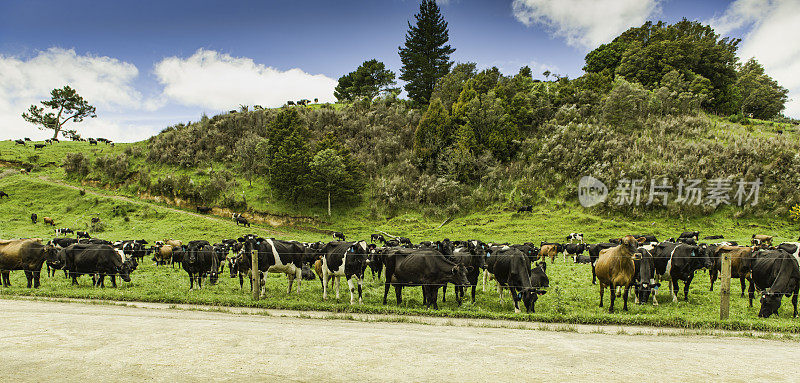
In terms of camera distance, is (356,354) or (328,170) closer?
(356,354)

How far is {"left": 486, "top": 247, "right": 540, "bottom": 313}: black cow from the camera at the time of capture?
11.5m

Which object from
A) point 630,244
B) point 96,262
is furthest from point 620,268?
point 96,262

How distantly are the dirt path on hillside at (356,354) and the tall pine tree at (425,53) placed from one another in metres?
57.5

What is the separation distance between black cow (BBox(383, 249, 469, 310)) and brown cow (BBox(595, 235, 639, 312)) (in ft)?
14.5

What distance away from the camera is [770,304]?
10.6 meters

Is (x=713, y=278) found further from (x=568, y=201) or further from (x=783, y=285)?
(x=568, y=201)

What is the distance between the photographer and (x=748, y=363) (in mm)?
6449

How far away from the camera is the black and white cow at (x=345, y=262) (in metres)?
13.3

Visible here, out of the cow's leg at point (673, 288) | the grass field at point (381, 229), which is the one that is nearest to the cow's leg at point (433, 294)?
the grass field at point (381, 229)

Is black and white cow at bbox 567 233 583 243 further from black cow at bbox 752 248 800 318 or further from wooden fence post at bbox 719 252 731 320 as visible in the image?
wooden fence post at bbox 719 252 731 320

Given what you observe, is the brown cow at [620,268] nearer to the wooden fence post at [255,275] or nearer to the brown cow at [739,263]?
the brown cow at [739,263]

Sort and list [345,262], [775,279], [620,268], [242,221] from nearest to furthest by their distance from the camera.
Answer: [775,279] < [620,268] < [345,262] < [242,221]

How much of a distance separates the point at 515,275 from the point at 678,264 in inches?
240

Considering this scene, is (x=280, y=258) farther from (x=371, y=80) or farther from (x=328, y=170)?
(x=371, y=80)
